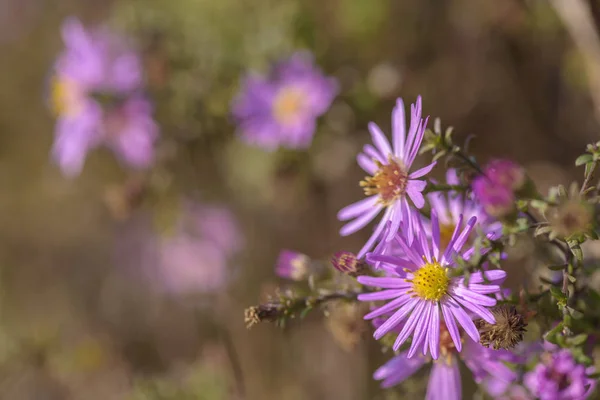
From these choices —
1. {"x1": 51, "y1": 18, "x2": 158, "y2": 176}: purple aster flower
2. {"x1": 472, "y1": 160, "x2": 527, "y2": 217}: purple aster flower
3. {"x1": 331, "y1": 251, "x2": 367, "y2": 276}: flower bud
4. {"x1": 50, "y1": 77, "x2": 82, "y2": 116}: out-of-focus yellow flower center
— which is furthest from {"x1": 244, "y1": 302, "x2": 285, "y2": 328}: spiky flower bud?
{"x1": 50, "y1": 77, "x2": 82, "y2": 116}: out-of-focus yellow flower center

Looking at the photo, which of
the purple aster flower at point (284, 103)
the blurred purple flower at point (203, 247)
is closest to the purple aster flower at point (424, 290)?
the purple aster flower at point (284, 103)

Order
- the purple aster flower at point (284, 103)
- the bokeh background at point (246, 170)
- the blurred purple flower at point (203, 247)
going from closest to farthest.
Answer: the purple aster flower at point (284, 103) → the bokeh background at point (246, 170) → the blurred purple flower at point (203, 247)

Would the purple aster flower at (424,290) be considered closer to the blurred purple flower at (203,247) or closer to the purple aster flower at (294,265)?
the purple aster flower at (294,265)

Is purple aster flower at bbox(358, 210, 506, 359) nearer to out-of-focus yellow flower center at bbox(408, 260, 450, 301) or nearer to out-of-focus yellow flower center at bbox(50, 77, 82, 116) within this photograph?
out-of-focus yellow flower center at bbox(408, 260, 450, 301)

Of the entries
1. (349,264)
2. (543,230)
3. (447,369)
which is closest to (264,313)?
(349,264)

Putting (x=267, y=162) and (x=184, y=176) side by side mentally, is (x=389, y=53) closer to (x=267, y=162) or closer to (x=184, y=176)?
(x=267, y=162)

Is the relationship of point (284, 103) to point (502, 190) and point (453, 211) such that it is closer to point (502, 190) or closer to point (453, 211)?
point (453, 211)

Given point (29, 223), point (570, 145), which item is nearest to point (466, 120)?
point (570, 145)
